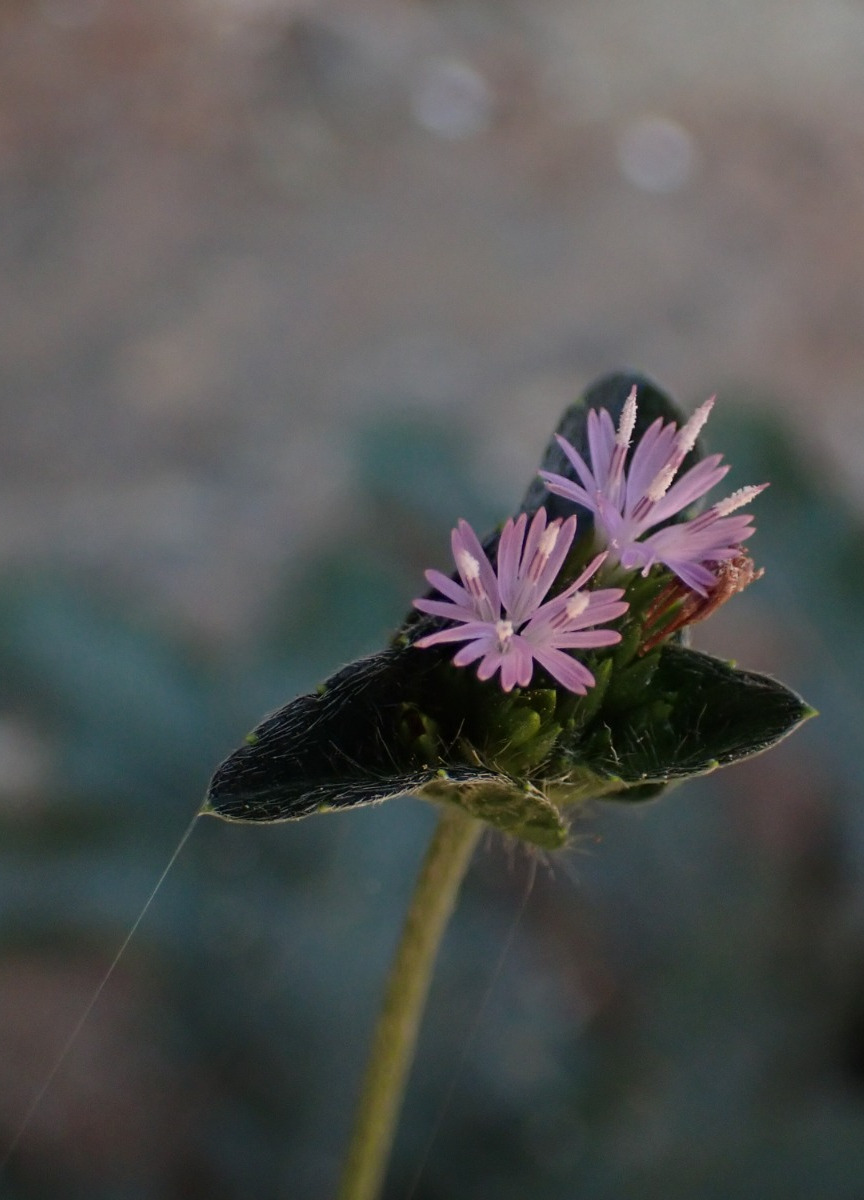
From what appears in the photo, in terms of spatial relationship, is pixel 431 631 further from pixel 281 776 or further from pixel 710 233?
pixel 710 233

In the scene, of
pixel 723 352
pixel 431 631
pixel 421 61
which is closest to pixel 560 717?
pixel 431 631

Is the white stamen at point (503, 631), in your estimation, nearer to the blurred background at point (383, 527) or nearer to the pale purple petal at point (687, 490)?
the pale purple petal at point (687, 490)

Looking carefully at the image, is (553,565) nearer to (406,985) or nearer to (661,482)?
(661,482)

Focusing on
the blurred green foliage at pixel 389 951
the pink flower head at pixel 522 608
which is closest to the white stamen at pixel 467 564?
the pink flower head at pixel 522 608

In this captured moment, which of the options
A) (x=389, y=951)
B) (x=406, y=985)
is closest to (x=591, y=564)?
(x=406, y=985)

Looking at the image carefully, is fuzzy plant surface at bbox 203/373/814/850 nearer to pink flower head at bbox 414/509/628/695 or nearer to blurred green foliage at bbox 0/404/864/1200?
pink flower head at bbox 414/509/628/695
